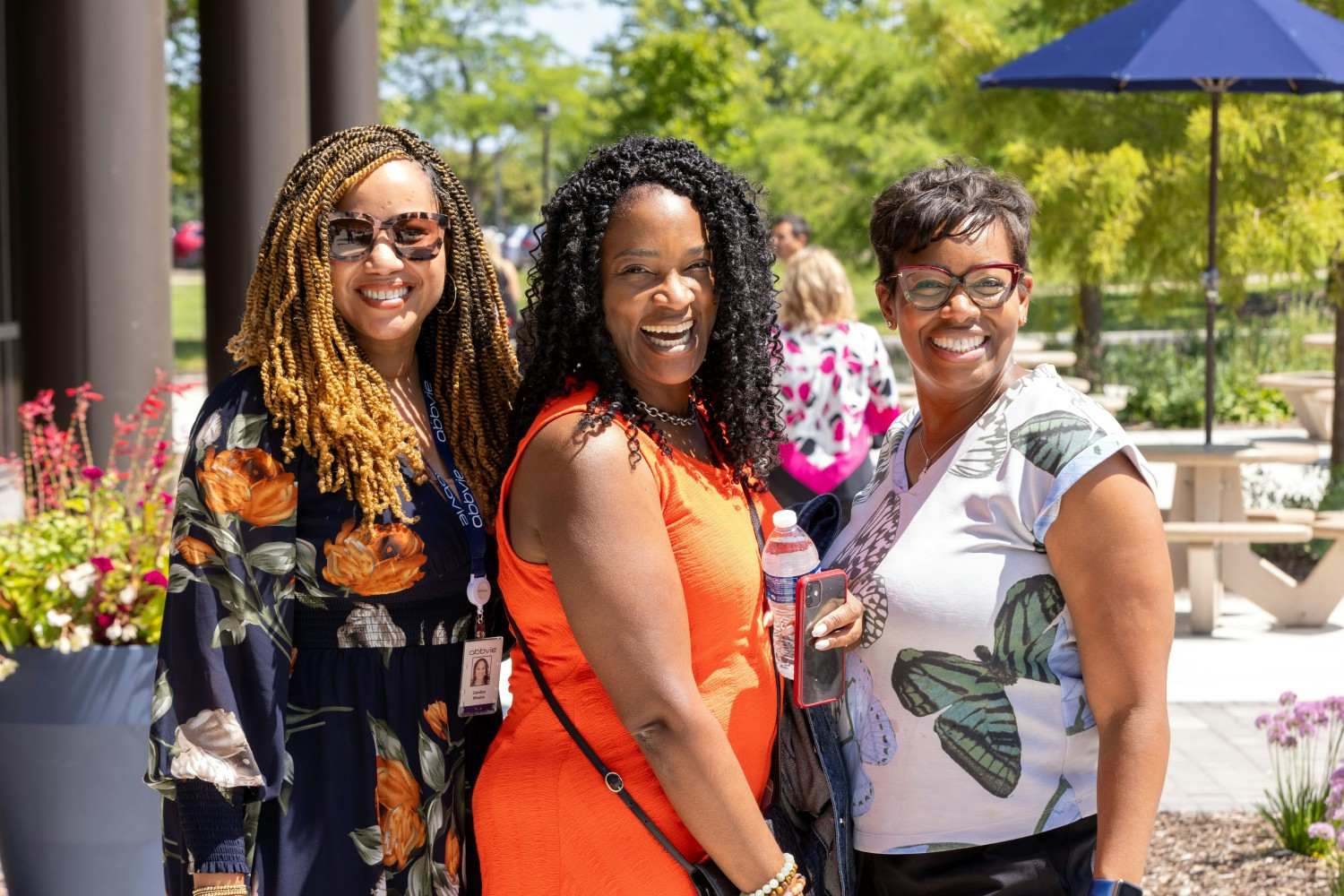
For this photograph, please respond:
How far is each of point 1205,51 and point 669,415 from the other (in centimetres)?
666

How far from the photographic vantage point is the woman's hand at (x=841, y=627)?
225 centimetres

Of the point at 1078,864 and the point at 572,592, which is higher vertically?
the point at 572,592

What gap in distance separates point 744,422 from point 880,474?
0.35m

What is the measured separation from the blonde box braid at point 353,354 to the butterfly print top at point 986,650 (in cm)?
79

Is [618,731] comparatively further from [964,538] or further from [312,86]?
[312,86]

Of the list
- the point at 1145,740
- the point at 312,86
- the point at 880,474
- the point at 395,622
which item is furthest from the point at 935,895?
the point at 312,86

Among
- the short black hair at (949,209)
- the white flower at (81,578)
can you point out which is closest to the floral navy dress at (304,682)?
the short black hair at (949,209)

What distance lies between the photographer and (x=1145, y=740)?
2148 mm

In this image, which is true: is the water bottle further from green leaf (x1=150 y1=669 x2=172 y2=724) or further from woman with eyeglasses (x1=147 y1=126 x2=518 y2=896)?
green leaf (x1=150 y1=669 x2=172 y2=724)

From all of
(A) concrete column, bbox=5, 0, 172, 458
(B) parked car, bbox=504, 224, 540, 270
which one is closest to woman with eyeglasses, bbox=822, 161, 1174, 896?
(A) concrete column, bbox=5, 0, 172, 458

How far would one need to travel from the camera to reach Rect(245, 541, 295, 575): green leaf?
236cm

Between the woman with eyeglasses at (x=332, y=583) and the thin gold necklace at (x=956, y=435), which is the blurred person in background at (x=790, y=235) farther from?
the thin gold necklace at (x=956, y=435)

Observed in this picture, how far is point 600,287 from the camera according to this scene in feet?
7.40

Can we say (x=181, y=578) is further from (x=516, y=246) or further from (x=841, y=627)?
(x=516, y=246)
